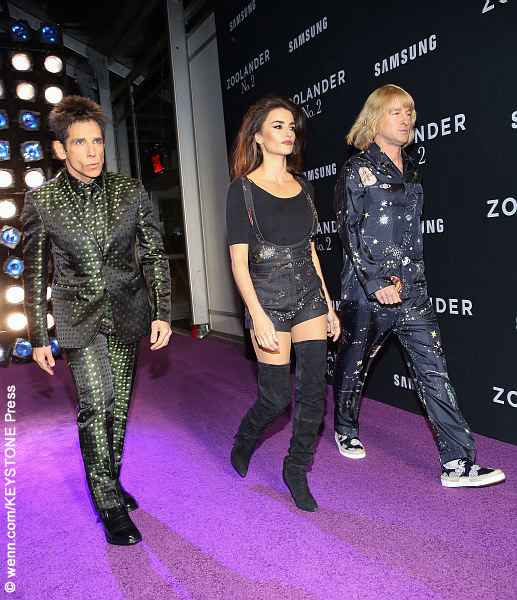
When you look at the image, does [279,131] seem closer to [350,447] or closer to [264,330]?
[264,330]

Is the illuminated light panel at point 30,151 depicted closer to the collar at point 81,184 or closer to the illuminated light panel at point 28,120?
the illuminated light panel at point 28,120

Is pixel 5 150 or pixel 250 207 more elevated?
pixel 5 150

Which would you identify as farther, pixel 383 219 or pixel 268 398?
pixel 383 219

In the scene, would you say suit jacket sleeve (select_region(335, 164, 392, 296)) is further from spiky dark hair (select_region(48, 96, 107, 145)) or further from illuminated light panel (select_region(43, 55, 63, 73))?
illuminated light panel (select_region(43, 55, 63, 73))

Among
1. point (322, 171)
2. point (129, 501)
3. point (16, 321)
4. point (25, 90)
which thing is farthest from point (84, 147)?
point (25, 90)

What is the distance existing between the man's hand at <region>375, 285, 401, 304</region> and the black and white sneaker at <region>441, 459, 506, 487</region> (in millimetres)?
873

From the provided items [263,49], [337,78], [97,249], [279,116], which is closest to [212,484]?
[97,249]

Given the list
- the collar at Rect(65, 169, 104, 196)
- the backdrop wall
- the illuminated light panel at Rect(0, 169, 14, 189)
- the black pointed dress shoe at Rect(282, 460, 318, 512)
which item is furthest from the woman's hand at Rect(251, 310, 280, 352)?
the illuminated light panel at Rect(0, 169, 14, 189)

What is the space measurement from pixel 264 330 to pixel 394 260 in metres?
0.93

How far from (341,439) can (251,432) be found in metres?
0.72

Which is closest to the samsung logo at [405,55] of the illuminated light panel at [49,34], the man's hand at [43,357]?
the man's hand at [43,357]

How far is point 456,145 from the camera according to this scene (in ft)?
11.5

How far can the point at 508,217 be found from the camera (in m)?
3.21

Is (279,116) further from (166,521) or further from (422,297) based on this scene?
(166,521)
